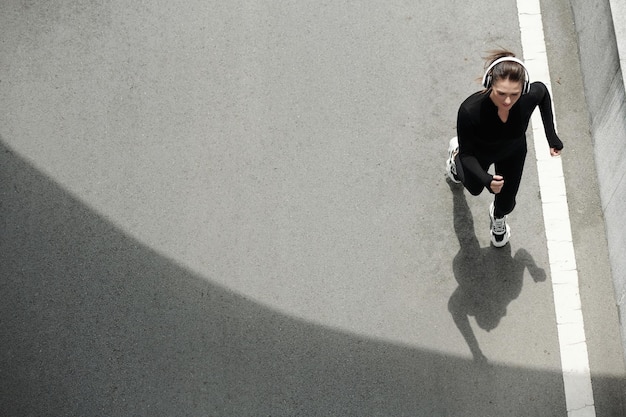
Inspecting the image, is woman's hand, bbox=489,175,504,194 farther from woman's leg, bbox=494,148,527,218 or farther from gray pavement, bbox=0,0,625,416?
gray pavement, bbox=0,0,625,416

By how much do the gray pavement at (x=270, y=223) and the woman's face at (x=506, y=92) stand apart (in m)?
1.78

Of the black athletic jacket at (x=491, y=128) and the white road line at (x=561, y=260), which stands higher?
the black athletic jacket at (x=491, y=128)

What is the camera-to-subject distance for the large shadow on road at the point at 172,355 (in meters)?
6.21

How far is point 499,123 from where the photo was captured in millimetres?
5336

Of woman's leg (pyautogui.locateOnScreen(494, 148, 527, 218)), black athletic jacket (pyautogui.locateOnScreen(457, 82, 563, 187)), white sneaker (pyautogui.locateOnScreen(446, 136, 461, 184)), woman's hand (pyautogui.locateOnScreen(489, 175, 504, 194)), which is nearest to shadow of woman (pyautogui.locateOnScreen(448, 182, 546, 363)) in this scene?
white sneaker (pyautogui.locateOnScreen(446, 136, 461, 184))

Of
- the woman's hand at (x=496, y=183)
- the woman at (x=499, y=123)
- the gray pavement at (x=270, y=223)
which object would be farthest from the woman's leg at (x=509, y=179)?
the gray pavement at (x=270, y=223)

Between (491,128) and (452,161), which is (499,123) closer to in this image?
(491,128)

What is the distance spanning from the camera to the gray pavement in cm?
632

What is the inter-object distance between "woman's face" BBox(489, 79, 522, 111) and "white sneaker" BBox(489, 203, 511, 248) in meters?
1.43

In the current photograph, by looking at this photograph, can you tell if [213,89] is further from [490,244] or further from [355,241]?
[490,244]

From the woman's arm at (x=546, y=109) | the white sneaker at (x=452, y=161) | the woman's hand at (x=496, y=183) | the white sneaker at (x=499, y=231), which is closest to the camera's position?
the woman's hand at (x=496, y=183)

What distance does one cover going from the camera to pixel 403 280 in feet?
21.4

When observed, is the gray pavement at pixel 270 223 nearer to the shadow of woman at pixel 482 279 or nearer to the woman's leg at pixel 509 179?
the shadow of woman at pixel 482 279

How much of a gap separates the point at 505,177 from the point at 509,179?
0.03m
